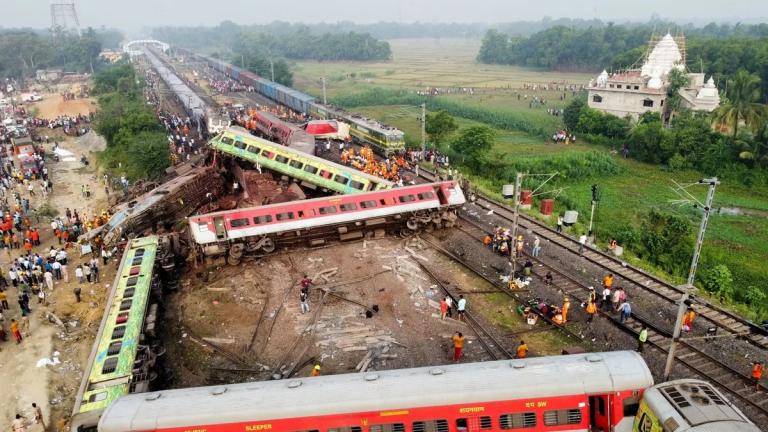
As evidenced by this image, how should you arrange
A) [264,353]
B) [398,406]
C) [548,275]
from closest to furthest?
→ [398,406] → [264,353] → [548,275]

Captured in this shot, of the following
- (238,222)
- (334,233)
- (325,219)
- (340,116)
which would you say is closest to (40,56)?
(340,116)

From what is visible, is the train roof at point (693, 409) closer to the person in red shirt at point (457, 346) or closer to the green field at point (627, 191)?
the person in red shirt at point (457, 346)

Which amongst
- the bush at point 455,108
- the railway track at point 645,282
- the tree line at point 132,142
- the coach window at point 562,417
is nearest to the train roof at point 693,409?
the coach window at point 562,417

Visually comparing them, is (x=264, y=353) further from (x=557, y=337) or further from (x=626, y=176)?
(x=626, y=176)

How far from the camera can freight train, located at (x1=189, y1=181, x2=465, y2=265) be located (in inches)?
1070

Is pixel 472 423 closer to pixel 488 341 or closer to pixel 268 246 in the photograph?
pixel 488 341

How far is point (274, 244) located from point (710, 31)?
8032 inches

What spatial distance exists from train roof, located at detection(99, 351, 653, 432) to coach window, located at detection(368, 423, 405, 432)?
0.58 m

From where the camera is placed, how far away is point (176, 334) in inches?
870

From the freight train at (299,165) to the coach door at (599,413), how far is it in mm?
20368

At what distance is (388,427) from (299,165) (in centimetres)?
2445

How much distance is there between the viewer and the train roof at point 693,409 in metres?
11.3

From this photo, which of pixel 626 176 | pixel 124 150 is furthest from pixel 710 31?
pixel 124 150

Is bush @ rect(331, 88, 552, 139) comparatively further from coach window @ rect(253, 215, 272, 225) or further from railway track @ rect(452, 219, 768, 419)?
coach window @ rect(253, 215, 272, 225)
